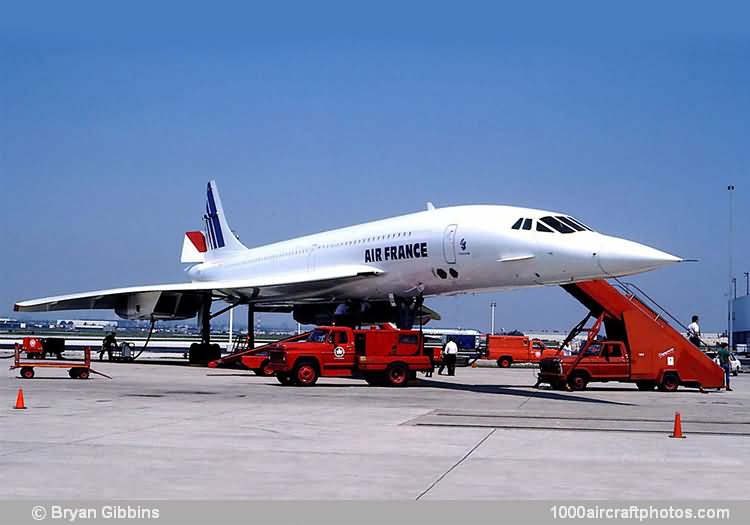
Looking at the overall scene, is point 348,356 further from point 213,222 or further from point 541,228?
point 213,222

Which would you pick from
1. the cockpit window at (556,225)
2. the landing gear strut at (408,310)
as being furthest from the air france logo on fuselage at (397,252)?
the cockpit window at (556,225)

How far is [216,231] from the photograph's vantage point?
4488cm

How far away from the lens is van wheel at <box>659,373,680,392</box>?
2462 cm

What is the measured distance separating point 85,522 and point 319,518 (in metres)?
1.69

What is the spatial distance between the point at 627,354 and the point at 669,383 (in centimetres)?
143

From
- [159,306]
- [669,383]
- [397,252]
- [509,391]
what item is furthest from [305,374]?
[159,306]

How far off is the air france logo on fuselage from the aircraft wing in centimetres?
266

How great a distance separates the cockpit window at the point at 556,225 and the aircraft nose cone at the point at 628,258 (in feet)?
3.54

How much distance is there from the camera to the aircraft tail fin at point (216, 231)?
44000mm

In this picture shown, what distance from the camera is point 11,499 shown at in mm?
7980

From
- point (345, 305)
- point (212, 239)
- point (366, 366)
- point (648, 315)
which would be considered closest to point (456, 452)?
point (366, 366)

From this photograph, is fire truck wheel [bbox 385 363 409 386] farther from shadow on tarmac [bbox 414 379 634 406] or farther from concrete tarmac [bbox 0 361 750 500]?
concrete tarmac [bbox 0 361 750 500]

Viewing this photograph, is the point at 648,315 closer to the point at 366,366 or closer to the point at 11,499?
the point at 366,366

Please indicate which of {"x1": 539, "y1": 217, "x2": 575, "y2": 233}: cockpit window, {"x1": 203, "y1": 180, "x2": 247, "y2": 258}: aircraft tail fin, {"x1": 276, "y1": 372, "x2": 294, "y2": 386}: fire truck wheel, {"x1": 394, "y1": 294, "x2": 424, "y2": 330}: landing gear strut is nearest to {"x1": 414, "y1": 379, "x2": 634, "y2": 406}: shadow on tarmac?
{"x1": 394, "y1": 294, "x2": 424, "y2": 330}: landing gear strut
